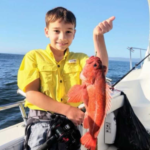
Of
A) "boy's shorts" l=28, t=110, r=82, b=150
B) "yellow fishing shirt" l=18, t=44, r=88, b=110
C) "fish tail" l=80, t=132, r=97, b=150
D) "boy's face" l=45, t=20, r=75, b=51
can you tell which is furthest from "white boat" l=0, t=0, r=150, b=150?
"boy's face" l=45, t=20, r=75, b=51

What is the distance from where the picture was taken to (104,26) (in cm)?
195

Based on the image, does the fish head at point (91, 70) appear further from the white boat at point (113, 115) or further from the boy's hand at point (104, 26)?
the white boat at point (113, 115)

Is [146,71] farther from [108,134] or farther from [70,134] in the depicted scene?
[70,134]

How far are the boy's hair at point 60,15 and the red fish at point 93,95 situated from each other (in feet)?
2.29

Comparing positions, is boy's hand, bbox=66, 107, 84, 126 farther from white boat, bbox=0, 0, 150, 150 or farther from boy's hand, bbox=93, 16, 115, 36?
boy's hand, bbox=93, 16, 115, 36

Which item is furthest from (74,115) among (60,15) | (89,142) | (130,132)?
(130,132)

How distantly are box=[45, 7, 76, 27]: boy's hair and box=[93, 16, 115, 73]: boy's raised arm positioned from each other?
1.23 ft

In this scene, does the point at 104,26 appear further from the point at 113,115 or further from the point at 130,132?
the point at 130,132

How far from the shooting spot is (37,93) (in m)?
2.10

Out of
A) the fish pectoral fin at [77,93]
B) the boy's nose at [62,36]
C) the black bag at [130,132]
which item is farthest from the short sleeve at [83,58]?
the black bag at [130,132]

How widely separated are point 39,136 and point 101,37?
1.26 m

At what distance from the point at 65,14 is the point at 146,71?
389cm

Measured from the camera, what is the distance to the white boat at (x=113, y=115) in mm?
2469

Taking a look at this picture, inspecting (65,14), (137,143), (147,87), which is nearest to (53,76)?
(65,14)
